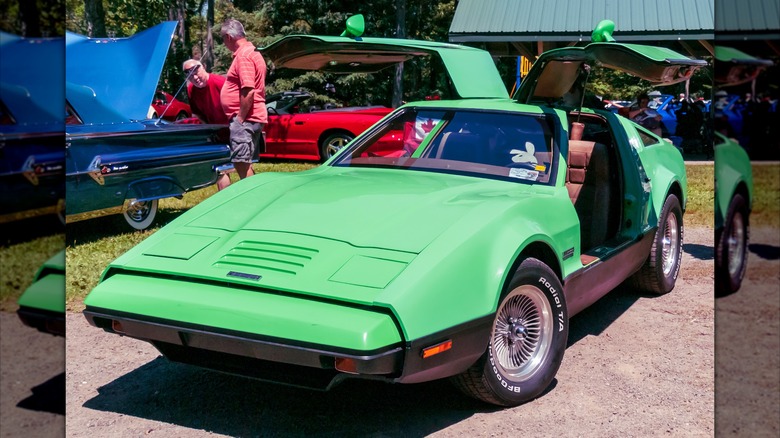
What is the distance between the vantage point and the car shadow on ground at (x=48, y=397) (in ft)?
3.49

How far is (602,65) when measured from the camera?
4.15 m

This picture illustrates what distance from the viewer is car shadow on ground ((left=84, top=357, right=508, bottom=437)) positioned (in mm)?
3104

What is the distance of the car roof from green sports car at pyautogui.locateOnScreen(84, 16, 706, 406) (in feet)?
0.06

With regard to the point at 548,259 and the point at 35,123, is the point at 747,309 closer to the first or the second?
the point at 35,123

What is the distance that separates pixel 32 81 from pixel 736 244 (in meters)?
1.04

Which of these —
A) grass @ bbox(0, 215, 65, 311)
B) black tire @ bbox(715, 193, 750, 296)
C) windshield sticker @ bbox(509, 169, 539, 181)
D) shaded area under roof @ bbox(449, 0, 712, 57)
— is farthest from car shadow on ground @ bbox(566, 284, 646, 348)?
shaded area under roof @ bbox(449, 0, 712, 57)

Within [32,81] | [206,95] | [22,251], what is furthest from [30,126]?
[206,95]

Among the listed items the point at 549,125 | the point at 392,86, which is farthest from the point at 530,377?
the point at 392,86

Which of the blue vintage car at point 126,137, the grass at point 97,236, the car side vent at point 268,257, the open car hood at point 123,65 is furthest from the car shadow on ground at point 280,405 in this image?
the open car hood at point 123,65

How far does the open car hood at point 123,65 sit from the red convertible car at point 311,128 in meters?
4.53

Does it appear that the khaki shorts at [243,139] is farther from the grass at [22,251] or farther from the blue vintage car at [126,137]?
the grass at [22,251]

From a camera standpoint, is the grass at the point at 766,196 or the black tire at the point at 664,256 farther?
the black tire at the point at 664,256

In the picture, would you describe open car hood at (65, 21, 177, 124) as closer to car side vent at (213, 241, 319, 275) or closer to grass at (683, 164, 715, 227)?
car side vent at (213, 241, 319, 275)

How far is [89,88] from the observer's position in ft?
22.5
